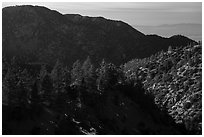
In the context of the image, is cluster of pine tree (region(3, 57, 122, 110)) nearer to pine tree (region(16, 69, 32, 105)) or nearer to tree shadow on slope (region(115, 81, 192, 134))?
pine tree (region(16, 69, 32, 105))

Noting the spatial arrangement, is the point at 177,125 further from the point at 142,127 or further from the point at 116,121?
the point at 116,121

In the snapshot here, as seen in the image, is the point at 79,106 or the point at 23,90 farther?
the point at 79,106

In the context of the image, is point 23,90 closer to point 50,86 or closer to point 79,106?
point 50,86

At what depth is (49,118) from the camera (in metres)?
95.6

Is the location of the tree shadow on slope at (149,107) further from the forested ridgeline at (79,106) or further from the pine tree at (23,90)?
the pine tree at (23,90)

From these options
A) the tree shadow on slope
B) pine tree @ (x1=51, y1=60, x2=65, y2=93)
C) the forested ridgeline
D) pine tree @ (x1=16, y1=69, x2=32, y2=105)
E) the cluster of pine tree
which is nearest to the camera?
the forested ridgeline

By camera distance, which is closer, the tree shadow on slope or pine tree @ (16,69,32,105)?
pine tree @ (16,69,32,105)

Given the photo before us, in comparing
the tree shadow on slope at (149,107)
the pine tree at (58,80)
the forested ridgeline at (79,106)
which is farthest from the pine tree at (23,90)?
the tree shadow on slope at (149,107)

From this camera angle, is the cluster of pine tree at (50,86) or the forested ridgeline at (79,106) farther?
the cluster of pine tree at (50,86)

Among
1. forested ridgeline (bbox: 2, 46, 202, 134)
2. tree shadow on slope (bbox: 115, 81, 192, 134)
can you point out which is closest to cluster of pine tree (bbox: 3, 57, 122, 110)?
forested ridgeline (bbox: 2, 46, 202, 134)

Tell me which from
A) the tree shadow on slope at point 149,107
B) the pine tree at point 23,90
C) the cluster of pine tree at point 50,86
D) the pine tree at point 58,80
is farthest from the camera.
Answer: the tree shadow on slope at point 149,107

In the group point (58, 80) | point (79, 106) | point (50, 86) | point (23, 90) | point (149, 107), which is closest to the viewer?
point (23, 90)

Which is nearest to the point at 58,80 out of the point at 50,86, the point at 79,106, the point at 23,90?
the point at 50,86

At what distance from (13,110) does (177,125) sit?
73178 mm
